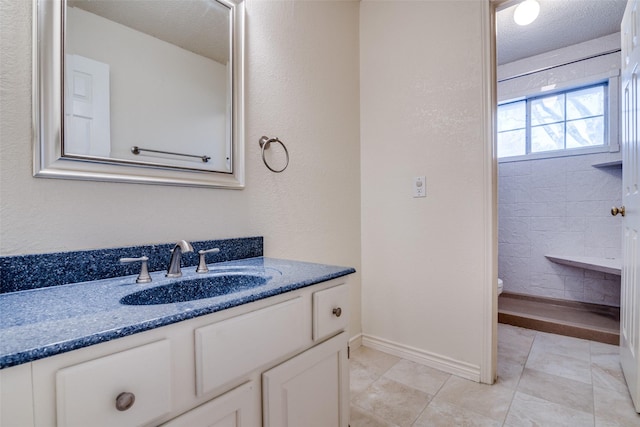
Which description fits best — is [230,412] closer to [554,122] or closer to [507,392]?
[507,392]

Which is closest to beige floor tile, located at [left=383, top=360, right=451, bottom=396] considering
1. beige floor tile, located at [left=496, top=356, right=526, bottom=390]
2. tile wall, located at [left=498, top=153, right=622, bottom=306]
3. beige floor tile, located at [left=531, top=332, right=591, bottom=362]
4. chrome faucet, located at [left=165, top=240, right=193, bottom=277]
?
beige floor tile, located at [left=496, top=356, right=526, bottom=390]

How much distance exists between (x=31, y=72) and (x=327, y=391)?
4.20 ft

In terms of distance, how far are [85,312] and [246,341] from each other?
0.34 m

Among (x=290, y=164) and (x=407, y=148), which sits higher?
(x=407, y=148)

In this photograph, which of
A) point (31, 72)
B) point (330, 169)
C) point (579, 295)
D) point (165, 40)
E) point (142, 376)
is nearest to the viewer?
point (142, 376)

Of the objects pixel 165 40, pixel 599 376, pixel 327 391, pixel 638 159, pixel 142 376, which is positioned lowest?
pixel 599 376

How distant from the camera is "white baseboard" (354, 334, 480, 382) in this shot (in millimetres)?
1696

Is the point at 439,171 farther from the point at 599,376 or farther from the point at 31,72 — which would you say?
the point at 31,72

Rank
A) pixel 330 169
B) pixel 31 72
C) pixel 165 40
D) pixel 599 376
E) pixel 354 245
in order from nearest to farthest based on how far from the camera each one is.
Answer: pixel 31 72
pixel 165 40
pixel 599 376
pixel 330 169
pixel 354 245

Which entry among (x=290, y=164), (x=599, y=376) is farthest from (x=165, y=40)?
(x=599, y=376)

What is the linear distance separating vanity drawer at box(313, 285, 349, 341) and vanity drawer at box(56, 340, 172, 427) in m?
0.45

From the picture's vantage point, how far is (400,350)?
77.0 inches

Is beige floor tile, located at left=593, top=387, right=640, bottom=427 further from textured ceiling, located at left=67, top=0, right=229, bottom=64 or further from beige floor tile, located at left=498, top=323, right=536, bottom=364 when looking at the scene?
textured ceiling, located at left=67, top=0, right=229, bottom=64

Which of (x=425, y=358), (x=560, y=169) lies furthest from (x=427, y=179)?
(x=560, y=169)
